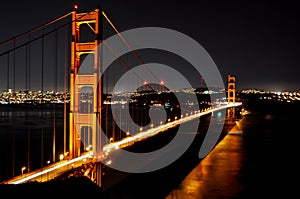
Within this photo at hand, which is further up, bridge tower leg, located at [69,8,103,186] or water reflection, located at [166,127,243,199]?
bridge tower leg, located at [69,8,103,186]

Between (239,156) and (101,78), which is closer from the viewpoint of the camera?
(101,78)

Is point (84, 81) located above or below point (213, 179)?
above

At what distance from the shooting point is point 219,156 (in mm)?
16844

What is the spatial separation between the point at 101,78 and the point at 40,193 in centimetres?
648

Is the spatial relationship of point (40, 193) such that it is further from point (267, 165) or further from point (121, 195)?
point (267, 165)

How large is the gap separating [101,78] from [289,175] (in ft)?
27.6

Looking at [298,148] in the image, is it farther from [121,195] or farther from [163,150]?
[121,195]

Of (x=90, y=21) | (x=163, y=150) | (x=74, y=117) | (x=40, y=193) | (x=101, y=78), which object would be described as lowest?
(x=163, y=150)

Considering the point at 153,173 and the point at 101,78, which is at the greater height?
the point at 101,78

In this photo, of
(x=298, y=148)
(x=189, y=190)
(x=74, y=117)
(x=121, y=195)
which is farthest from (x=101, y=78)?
(x=298, y=148)

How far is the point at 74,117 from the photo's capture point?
11086 millimetres

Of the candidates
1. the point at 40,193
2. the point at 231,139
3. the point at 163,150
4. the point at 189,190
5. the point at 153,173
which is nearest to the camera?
the point at 40,193

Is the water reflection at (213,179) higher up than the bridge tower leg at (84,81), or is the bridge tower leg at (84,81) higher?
the bridge tower leg at (84,81)

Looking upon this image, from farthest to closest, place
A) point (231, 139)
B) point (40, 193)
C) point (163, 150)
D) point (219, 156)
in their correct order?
point (231, 139)
point (163, 150)
point (219, 156)
point (40, 193)
